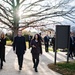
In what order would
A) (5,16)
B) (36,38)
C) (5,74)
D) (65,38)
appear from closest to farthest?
(5,74)
(36,38)
(65,38)
(5,16)

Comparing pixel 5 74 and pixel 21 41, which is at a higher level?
pixel 21 41

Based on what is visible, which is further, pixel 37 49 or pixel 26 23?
pixel 26 23

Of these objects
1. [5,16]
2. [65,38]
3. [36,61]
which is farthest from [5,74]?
[5,16]

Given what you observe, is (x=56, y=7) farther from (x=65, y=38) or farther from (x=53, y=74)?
(x=53, y=74)

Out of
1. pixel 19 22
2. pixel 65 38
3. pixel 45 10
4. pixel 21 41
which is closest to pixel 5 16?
pixel 19 22

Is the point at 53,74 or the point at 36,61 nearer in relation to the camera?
the point at 53,74

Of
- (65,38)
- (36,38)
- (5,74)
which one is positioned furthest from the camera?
(65,38)

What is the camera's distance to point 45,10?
123 ft

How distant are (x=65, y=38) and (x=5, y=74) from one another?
16.7 ft

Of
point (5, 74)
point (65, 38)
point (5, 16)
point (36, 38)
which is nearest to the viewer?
point (5, 74)

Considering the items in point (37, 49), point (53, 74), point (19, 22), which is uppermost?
point (19, 22)

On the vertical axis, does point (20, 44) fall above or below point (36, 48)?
above

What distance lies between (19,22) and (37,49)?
25.1m

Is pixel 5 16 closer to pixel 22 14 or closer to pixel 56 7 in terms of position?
pixel 22 14
